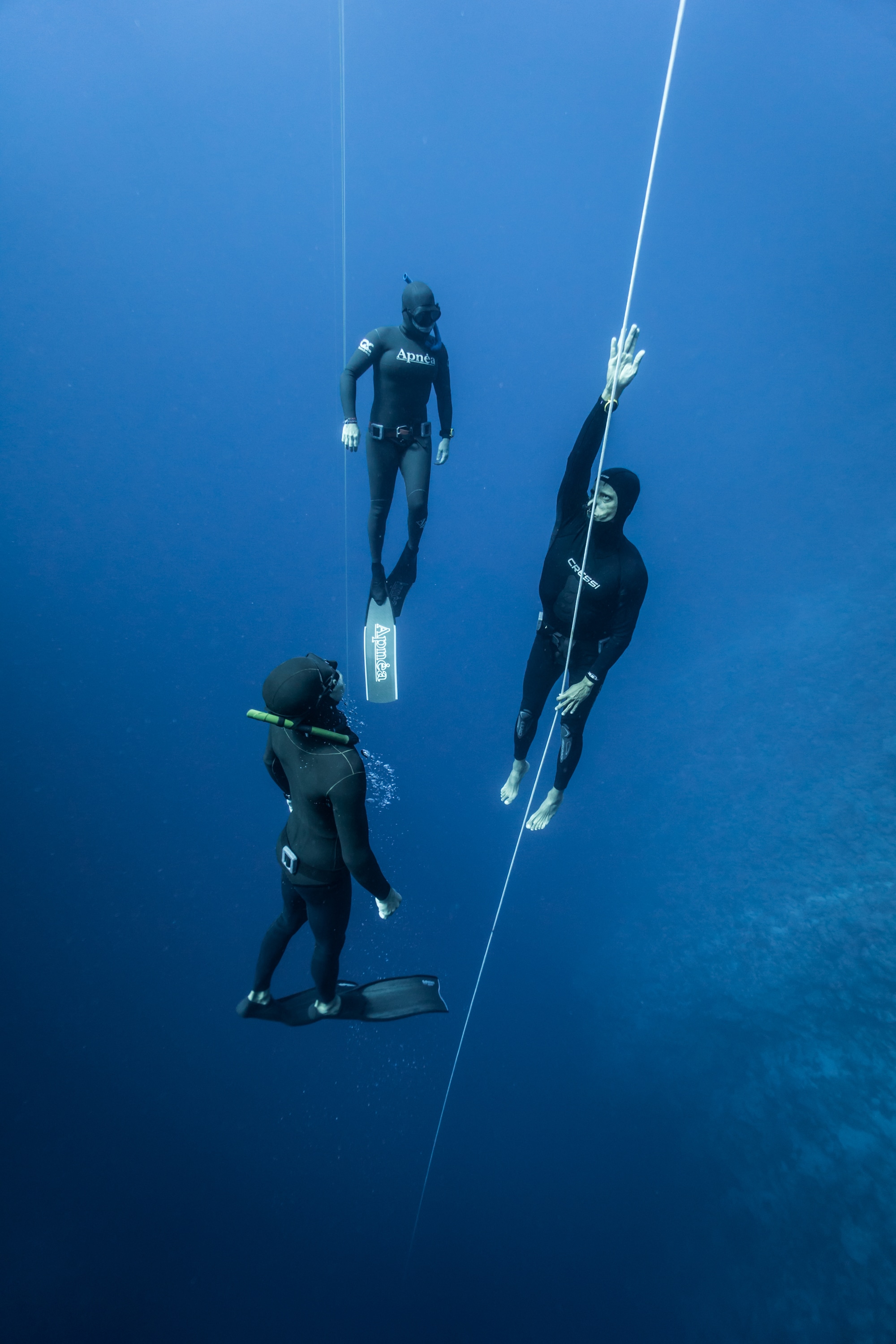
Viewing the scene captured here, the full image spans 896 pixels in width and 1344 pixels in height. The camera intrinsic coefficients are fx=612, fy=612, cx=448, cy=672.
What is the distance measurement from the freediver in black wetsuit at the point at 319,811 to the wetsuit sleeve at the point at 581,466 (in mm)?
1177

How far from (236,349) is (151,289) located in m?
0.44

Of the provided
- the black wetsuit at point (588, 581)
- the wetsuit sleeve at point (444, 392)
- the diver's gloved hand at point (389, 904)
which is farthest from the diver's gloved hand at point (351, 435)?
the diver's gloved hand at point (389, 904)

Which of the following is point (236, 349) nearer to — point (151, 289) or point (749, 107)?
point (151, 289)

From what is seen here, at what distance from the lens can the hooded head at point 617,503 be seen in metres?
2.30

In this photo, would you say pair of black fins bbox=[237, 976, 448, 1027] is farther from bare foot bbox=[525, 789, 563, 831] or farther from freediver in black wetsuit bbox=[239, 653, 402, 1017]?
bare foot bbox=[525, 789, 563, 831]

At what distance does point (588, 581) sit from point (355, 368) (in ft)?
4.62

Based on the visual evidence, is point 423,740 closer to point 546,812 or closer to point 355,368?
point 546,812

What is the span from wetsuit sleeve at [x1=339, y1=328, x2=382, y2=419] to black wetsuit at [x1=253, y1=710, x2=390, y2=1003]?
1.56 metres

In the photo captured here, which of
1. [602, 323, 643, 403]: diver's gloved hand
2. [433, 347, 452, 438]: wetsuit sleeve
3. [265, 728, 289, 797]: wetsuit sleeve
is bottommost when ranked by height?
[265, 728, 289, 797]: wetsuit sleeve

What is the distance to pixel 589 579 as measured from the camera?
8.20 ft

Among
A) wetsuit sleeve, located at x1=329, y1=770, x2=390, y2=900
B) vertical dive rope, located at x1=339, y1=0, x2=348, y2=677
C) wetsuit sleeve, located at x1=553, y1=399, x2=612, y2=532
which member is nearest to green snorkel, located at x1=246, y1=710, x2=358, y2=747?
Result: wetsuit sleeve, located at x1=329, y1=770, x2=390, y2=900

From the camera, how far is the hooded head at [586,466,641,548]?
7.54ft

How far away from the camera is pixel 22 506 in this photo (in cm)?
326

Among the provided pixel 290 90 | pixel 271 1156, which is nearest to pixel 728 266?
pixel 290 90
